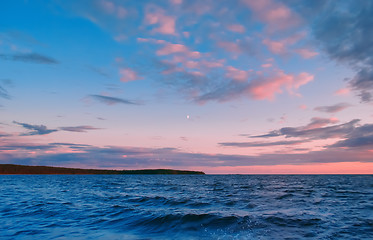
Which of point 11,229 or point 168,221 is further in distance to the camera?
point 168,221

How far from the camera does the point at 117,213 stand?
888 inches

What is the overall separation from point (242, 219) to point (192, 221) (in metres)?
3.90

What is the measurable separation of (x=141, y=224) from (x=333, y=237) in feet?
40.9

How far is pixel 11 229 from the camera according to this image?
16.2 m

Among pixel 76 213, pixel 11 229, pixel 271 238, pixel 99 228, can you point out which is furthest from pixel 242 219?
pixel 11 229

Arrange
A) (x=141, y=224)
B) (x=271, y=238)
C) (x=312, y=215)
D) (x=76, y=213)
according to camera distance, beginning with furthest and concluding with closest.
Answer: (x=76, y=213) < (x=312, y=215) < (x=141, y=224) < (x=271, y=238)

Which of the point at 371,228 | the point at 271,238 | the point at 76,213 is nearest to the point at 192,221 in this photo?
the point at 271,238

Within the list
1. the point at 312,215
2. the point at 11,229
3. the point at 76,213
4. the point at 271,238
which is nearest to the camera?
the point at 271,238

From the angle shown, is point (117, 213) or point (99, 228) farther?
point (117, 213)

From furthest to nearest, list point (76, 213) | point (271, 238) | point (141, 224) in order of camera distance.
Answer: point (76, 213), point (141, 224), point (271, 238)

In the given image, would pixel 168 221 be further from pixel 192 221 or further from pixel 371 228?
pixel 371 228

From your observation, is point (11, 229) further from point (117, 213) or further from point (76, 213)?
point (117, 213)

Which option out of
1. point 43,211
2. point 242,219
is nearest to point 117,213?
point 43,211

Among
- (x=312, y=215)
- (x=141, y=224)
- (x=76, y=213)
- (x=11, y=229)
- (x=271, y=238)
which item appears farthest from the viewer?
(x=76, y=213)
